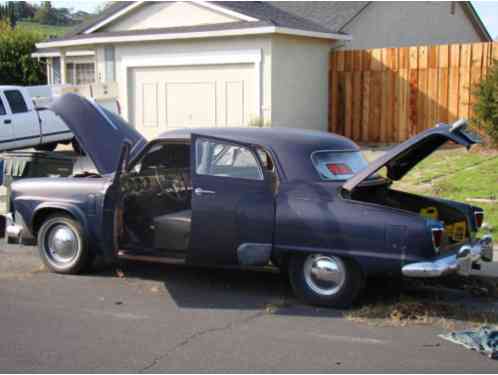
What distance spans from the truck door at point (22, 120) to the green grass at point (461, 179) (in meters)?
9.94

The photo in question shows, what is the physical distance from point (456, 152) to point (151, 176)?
408 inches

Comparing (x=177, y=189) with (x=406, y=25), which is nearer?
(x=177, y=189)

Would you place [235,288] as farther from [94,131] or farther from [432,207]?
[94,131]

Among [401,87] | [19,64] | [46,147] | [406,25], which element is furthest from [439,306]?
[19,64]

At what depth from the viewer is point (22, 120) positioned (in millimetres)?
18234

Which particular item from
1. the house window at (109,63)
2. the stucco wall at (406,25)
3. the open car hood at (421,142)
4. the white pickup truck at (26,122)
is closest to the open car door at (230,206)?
the open car hood at (421,142)

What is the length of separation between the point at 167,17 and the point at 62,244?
549 inches

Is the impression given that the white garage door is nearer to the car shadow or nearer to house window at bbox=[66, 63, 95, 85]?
house window at bbox=[66, 63, 95, 85]

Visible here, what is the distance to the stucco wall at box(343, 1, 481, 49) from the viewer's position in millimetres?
23438

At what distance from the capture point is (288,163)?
6.73m

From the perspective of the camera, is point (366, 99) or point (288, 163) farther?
point (366, 99)

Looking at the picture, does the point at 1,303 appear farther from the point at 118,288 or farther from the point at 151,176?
the point at 151,176

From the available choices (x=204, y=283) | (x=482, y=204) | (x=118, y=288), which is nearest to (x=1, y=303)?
(x=118, y=288)

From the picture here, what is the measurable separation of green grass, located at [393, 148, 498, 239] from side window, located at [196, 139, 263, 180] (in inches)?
151
